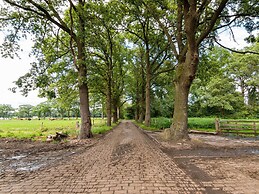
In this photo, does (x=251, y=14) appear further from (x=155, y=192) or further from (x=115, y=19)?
(x=155, y=192)

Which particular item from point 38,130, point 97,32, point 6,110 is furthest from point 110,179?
point 6,110

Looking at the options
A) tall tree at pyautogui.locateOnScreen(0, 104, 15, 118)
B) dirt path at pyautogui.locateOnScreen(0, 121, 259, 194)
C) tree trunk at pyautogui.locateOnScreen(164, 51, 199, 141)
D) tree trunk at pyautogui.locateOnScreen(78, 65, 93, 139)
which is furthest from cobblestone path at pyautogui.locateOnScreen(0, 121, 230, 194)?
tall tree at pyautogui.locateOnScreen(0, 104, 15, 118)

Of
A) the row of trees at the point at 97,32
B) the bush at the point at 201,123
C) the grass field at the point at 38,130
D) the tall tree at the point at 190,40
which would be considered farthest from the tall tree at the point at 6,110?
the tall tree at the point at 190,40

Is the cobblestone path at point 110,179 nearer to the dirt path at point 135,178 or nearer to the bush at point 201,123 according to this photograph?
the dirt path at point 135,178

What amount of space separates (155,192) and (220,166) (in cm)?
286

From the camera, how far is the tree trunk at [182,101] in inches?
383

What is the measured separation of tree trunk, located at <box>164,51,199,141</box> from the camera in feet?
31.9

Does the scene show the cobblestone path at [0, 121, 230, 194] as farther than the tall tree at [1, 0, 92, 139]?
No

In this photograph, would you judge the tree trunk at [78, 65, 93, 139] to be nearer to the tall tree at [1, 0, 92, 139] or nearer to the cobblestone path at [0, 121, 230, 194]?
the tall tree at [1, 0, 92, 139]

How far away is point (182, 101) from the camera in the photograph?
1019 cm

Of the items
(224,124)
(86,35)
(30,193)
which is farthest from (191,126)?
(30,193)

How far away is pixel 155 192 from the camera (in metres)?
3.51

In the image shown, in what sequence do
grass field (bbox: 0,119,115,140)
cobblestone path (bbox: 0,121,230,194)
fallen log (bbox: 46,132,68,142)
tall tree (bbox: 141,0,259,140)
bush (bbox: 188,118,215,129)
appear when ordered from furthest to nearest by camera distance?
bush (bbox: 188,118,215,129) < grass field (bbox: 0,119,115,140) < fallen log (bbox: 46,132,68,142) < tall tree (bbox: 141,0,259,140) < cobblestone path (bbox: 0,121,230,194)

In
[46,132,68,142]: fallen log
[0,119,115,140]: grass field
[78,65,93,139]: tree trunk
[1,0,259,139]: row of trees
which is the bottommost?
[0,119,115,140]: grass field
